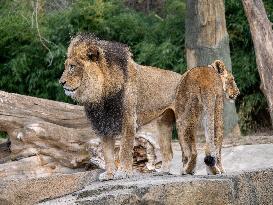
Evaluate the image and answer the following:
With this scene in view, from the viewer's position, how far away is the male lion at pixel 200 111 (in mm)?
6867

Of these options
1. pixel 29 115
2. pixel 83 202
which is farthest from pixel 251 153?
pixel 83 202

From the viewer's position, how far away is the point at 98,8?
1584 cm

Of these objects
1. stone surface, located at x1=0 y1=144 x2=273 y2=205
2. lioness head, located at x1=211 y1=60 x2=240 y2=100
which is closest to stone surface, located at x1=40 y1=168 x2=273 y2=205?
stone surface, located at x1=0 y1=144 x2=273 y2=205

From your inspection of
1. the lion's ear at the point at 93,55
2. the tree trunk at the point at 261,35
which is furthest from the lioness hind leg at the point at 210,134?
the tree trunk at the point at 261,35

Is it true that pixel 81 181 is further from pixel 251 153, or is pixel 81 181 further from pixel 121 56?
pixel 251 153

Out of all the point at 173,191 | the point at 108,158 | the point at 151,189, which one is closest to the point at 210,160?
the point at 173,191

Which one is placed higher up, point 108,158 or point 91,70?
point 91,70

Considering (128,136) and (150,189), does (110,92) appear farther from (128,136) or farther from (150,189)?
(150,189)

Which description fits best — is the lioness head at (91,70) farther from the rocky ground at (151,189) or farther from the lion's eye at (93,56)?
the rocky ground at (151,189)

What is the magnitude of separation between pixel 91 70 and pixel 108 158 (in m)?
0.81

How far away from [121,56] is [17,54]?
892 centimetres

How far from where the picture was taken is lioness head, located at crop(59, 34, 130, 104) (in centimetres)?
686

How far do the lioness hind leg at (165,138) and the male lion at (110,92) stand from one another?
180mm

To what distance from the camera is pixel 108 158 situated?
716 cm
